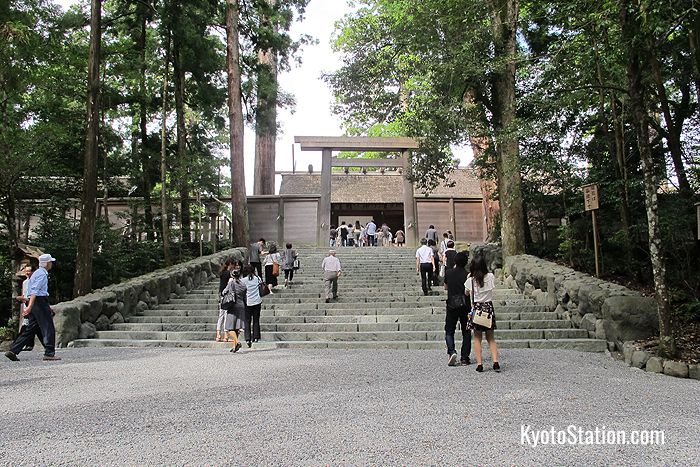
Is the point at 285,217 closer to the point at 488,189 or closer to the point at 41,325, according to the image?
the point at 488,189

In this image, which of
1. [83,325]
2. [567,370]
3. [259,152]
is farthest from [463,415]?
[259,152]

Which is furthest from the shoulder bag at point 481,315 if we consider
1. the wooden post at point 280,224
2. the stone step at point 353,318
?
the wooden post at point 280,224

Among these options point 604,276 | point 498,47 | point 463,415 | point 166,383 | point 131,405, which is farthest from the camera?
point 498,47

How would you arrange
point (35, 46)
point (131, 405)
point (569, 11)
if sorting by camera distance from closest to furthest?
1. point (131, 405)
2. point (569, 11)
3. point (35, 46)

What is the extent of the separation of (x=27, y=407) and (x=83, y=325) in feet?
15.7

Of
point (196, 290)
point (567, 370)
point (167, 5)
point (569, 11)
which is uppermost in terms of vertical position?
point (167, 5)

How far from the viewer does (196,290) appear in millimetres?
12680

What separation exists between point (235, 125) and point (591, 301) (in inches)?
465

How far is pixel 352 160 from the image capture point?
61.5 feet

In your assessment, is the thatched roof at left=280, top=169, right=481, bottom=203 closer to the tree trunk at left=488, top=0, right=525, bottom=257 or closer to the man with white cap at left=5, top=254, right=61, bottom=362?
the tree trunk at left=488, top=0, right=525, bottom=257

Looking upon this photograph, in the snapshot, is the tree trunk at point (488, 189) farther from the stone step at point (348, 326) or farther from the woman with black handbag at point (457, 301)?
the woman with black handbag at point (457, 301)

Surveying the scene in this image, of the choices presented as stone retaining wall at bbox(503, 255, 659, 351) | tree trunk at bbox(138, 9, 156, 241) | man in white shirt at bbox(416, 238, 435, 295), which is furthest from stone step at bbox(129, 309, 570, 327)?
tree trunk at bbox(138, 9, 156, 241)

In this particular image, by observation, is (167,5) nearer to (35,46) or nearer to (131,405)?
(35,46)

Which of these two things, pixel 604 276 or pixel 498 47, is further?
pixel 498 47
